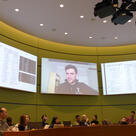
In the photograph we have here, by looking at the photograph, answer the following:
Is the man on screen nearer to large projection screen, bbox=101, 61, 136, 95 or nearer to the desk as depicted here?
large projection screen, bbox=101, 61, 136, 95

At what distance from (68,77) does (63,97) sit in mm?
910

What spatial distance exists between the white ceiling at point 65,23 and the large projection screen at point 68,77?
1.06m

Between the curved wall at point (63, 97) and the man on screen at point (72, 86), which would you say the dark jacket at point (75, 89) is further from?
the curved wall at point (63, 97)

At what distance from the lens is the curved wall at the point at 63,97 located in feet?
22.2

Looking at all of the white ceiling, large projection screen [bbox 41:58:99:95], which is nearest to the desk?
the white ceiling

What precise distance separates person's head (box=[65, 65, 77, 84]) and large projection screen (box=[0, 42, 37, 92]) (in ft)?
5.07

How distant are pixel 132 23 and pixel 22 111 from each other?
5.24 m

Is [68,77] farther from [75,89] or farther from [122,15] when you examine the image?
[122,15]

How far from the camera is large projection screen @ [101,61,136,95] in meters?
8.33

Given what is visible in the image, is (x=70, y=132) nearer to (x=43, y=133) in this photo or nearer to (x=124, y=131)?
(x=43, y=133)

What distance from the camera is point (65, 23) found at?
6.77m

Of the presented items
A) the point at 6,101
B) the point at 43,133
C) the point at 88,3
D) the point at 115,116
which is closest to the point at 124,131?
the point at 43,133

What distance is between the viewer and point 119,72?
8508mm

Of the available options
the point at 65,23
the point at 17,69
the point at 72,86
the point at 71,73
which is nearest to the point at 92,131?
the point at 17,69
